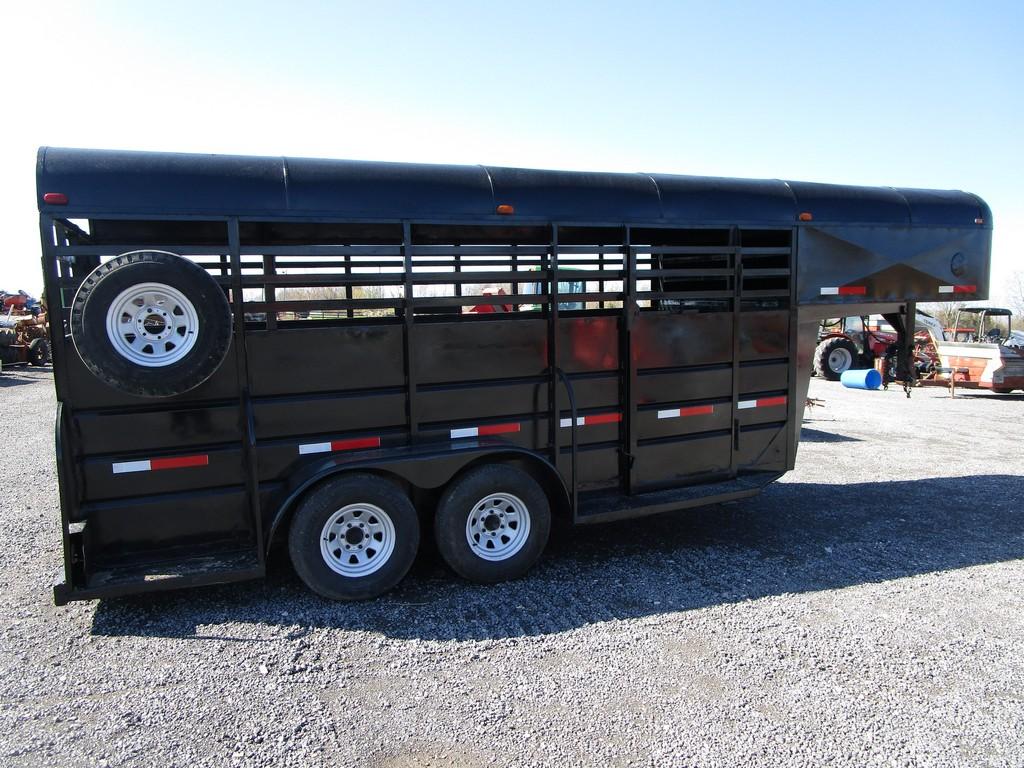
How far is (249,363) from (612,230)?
2.86m

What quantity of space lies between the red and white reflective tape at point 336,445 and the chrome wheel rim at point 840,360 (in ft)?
56.1

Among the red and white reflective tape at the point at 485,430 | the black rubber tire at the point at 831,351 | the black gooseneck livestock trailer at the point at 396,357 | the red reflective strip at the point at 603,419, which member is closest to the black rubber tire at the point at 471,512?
the black gooseneck livestock trailer at the point at 396,357

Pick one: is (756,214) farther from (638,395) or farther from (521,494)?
(521,494)

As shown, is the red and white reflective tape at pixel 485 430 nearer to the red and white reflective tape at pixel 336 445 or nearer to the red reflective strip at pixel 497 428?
the red reflective strip at pixel 497 428

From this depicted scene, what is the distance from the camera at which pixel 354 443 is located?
4648 mm

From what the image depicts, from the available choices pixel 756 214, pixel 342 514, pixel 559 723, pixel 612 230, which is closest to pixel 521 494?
pixel 342 514

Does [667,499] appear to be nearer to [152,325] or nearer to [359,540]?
[359,540]

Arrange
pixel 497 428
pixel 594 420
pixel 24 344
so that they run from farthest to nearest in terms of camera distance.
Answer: pixel 24 344 → pixel 594 420 → pixel 497 428

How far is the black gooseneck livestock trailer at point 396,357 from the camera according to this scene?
4.06 meters

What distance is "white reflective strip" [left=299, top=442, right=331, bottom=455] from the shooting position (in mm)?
4547

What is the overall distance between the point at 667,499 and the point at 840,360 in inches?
619

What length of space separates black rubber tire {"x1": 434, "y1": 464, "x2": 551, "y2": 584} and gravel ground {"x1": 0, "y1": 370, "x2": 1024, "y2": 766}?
0.53 feet

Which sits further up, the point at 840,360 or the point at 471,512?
the point at 840,360

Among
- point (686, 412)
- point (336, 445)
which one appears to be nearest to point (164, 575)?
point (336, 445)
